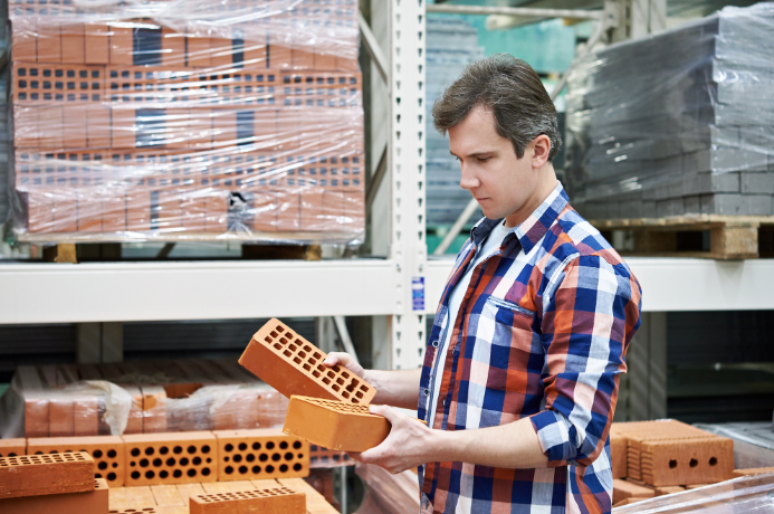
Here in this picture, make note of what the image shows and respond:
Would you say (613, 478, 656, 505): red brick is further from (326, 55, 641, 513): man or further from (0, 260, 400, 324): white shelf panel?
(326, 55, 641, 513): man

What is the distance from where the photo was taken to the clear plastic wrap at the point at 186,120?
3.06 metres

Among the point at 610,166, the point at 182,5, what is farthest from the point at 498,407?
the point at 610,166

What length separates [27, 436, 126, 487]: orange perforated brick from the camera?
291cm

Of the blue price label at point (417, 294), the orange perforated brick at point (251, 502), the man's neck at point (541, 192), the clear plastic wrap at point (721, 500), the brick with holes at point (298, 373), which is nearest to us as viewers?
the man's neck at point (541, 192)

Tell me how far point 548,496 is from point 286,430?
598 mm

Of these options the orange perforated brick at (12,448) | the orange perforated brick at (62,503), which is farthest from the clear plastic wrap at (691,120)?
the orange perforated brick at (12,448)

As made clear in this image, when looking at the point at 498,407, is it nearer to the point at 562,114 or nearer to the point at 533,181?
the point at 533,181

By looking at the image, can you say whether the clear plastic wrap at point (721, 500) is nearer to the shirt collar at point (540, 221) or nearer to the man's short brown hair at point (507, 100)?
the shirt collar at point (540, 221)

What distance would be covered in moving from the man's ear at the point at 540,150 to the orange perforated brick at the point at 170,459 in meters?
1.92

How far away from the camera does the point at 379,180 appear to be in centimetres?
414

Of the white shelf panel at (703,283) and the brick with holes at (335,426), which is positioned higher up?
the white shelf panel at (703,283)

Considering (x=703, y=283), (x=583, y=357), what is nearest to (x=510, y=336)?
(x=583, y=357)

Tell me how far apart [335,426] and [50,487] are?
1.05 m

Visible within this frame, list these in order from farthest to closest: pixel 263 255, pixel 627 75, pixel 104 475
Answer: pixel 627 75 → pixel 263 255 → pixel 104 475
